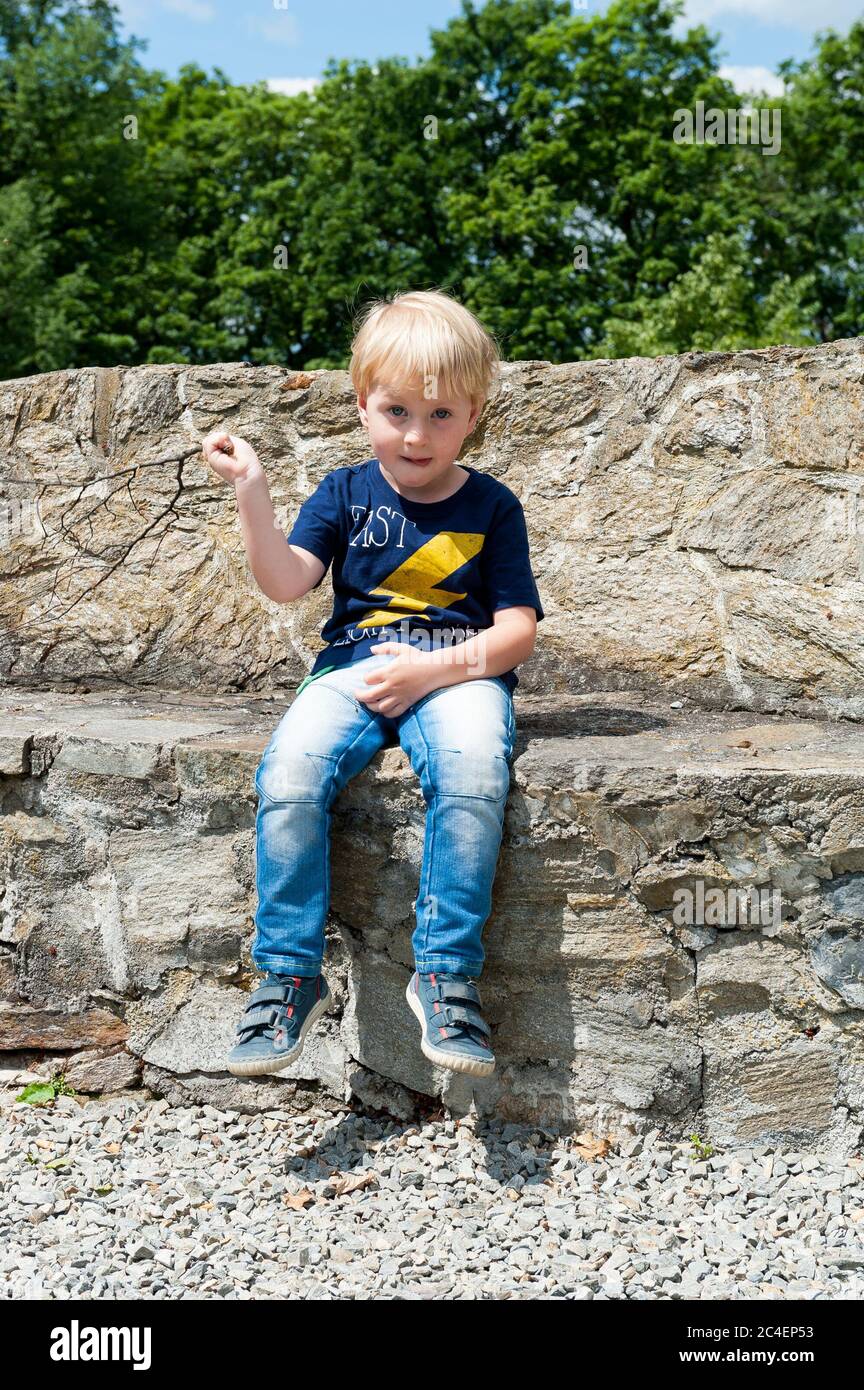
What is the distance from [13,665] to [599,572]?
1.64 meters

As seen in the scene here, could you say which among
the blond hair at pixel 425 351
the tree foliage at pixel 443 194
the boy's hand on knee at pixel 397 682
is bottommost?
the boy's hand on knee at pixel 397 682

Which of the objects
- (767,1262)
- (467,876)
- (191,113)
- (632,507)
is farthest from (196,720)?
(191,113)

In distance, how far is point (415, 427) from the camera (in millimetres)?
2428

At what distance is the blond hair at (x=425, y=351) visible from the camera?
2.38 meters

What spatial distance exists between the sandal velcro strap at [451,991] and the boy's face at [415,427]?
1000 mm

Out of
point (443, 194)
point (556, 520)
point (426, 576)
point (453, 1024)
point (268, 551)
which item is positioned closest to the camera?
point (453, 1024)

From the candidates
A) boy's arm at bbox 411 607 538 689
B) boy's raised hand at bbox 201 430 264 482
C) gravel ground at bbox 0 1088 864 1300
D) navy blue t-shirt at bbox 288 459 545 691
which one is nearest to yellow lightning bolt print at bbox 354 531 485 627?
navy blue t-shirt at bbox 288 459 545 691

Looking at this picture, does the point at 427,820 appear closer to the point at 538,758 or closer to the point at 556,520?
the point at 538,758

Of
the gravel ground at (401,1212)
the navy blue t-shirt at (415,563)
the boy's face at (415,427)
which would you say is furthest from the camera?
the navy blue t-shirt at (415,563)

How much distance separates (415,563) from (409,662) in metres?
0.30

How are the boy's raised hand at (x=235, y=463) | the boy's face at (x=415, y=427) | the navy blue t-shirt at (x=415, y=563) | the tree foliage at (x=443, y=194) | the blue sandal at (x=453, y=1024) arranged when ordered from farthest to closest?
the tree foliage at (x=443, y=194) → the navy blue t-shirt at (x=415, y=563) → the boy's face at (x=415, y=427) → the boy's raised hand at (x=235, y=463) → the blue sandal at (x=453, y=1024)

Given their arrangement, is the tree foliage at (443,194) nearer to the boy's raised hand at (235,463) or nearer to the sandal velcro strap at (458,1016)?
the boy's raised hand at (235,463)

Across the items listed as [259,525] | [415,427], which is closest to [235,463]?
[259,525]

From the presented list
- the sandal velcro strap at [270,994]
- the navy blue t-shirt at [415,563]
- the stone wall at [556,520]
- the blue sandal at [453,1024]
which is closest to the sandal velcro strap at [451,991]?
the blue sandal at [453,1024]
